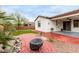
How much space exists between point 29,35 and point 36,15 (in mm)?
296

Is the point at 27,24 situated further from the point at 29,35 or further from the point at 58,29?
the point at 58,29

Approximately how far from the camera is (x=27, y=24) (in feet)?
7.39

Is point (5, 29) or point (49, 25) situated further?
point (49, 25)

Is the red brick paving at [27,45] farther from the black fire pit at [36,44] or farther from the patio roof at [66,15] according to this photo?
the patio roof at [66,15]

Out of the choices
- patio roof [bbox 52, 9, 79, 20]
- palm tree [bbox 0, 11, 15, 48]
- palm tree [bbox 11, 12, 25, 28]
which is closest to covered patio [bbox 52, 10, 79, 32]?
patio roof [bbox 52, 9, 79, 20]

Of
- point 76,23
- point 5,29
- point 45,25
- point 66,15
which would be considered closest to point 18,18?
point 5,29

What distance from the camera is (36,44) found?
7.21ft

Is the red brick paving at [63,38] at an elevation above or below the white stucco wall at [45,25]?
below

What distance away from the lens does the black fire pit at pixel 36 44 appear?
2.19 metres

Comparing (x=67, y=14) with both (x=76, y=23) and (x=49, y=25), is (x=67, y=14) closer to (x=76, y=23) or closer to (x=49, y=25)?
(x=76, y=23)

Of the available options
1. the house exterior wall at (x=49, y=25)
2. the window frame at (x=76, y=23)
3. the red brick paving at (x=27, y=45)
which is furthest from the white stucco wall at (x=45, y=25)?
the window frame at (x=76, y=23)

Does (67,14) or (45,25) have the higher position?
(67,14)

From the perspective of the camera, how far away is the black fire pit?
2.19 meters
